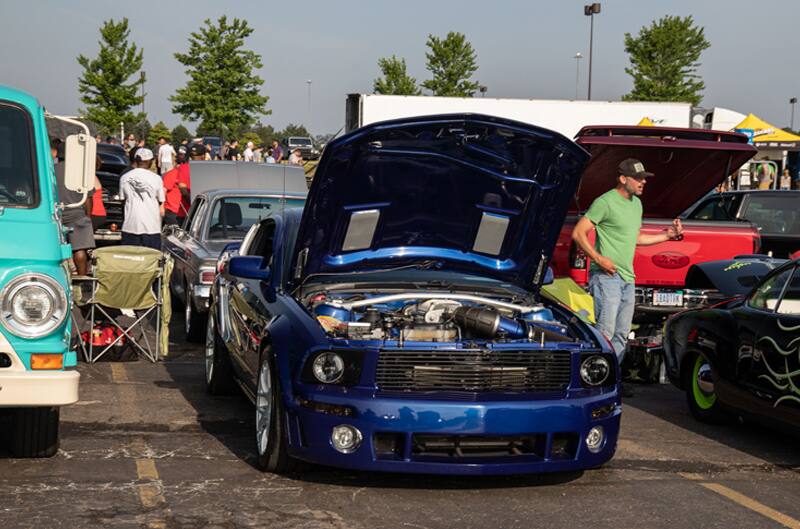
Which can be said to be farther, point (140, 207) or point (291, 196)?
point (140, 207)

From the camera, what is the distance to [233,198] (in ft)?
41.7

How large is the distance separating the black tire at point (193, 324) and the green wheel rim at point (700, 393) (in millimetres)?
5219

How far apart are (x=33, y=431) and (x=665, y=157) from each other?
291 inches

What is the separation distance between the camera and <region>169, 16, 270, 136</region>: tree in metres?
49.4

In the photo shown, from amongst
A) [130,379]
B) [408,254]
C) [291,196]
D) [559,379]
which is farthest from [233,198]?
[559,379]

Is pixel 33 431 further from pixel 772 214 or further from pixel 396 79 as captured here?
pixel 396 79

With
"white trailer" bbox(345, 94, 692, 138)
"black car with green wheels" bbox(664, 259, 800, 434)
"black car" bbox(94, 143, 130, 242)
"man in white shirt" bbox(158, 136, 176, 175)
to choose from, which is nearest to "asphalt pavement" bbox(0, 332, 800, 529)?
"black car with green wheels" bbox(664, 259, 800, 434)

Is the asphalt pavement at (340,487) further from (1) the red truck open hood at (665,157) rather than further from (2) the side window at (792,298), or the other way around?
(1) the red truck open hood at (665,157)

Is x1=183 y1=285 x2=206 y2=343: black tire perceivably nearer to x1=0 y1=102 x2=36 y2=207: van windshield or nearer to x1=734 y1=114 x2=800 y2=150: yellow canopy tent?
x1=0 y1=102 x2=36 y2=207: van windshield

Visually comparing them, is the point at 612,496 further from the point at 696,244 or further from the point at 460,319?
the point at 696,244

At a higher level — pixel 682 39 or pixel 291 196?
pixel 682 39

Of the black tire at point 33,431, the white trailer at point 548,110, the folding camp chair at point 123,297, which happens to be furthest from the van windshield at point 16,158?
the white trailer at point 548,110

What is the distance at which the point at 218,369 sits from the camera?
346 inches

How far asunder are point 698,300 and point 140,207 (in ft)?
21.6
